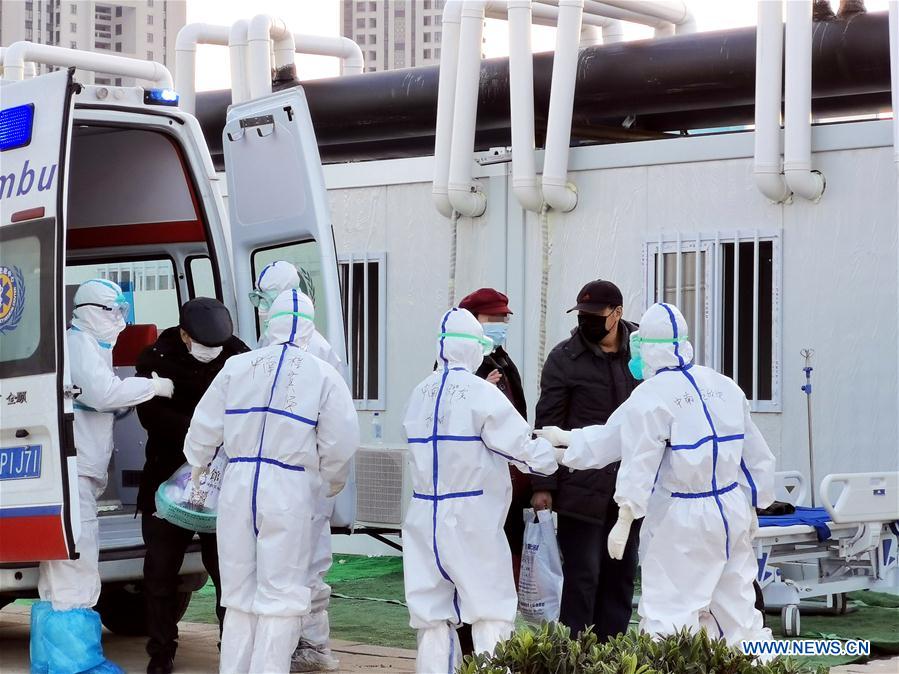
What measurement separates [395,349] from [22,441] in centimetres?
462

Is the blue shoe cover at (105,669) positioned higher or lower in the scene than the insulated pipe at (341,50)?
lower

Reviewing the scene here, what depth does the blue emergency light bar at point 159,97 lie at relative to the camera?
6.32 meters

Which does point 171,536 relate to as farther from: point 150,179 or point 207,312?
point 150,179

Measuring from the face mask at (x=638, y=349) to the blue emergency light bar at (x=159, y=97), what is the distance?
240 centimetres

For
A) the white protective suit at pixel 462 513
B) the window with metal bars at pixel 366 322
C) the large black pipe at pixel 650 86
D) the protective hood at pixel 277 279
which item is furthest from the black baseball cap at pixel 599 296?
the window with metal bars at pixel 366 322

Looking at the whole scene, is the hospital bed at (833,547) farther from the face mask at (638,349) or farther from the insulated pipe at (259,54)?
the insulated pipe at (259,54)

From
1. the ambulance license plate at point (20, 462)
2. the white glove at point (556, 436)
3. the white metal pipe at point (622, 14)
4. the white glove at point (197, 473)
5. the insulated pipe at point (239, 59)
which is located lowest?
the white glove at point (197, 473)

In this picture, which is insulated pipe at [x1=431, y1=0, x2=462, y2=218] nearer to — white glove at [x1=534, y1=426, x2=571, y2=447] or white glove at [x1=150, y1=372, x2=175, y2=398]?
white glove at [x1=150, y1=372, x2=175, y2=398]

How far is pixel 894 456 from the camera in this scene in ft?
25.8

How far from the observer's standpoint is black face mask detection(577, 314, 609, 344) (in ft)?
19.7

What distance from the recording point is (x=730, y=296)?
8.69 m

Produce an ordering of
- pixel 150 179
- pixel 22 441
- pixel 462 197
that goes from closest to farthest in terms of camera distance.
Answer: pixel 22 441
pixel 150 179
pixel 462 197

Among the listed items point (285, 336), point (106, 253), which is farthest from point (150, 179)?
point (285, 336)

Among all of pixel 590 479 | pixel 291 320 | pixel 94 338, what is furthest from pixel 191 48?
pixel 590 479
